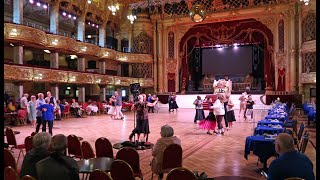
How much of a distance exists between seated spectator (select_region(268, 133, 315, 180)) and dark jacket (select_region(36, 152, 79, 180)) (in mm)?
2030

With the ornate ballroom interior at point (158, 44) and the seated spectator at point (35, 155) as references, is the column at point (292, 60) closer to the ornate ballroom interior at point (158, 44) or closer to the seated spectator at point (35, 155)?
the ornate ballroom interior at point (158, 44)

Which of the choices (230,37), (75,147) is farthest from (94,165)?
(230,37)

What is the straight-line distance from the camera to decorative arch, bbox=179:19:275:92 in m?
23.4

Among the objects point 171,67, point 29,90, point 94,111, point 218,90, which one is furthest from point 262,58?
point 29,90

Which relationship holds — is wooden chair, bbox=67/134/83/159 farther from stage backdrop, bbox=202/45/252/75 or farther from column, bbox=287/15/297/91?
stage backdrop, bbox=202/45/252/75

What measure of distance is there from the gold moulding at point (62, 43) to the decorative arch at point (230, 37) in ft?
10.7

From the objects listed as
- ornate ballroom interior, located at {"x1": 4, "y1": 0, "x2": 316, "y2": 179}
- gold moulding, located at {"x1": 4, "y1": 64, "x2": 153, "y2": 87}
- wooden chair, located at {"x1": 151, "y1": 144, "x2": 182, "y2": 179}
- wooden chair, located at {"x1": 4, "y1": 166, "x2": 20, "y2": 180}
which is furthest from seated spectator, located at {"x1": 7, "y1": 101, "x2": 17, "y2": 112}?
wooden chair, located at {"x1": 4, "y1": 166, "x2": 20, "y2": 180}

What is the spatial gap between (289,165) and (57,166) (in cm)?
230

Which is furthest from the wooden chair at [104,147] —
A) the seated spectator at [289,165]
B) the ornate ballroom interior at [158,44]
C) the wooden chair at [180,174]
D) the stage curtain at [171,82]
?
the stage curtain at [171,82]

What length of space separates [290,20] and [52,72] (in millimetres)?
16700

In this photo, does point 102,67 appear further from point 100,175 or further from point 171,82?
point 100,175

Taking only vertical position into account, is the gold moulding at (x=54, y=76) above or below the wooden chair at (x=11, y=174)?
above

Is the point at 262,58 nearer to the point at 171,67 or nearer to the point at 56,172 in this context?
the point at 171,67

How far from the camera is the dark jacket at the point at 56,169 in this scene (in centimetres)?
304
